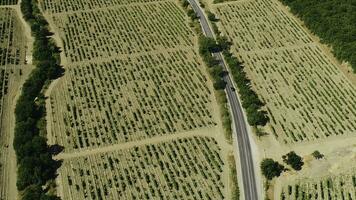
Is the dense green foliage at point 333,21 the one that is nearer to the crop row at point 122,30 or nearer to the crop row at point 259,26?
the crop row at point 259,26

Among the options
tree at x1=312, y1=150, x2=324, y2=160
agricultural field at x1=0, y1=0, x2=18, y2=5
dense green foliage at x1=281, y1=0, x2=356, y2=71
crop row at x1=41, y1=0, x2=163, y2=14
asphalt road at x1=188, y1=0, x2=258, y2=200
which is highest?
dense green foliage at x1=281, y1=0, x2=356, y2=71

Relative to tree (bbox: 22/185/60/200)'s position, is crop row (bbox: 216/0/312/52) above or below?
above

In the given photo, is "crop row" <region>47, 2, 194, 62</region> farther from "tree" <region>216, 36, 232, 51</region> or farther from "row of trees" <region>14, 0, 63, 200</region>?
"tree" <region>216, 36, 232, 51</region>

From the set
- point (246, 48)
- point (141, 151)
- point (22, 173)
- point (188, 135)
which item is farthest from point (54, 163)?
point (246, 48)

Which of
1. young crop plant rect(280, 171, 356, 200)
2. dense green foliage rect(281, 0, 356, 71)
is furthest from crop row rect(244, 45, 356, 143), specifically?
young crop plant rect(280, 171, 356, 200)

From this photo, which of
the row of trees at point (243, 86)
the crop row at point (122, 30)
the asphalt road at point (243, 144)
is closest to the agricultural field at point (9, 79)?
the crop row at point (122, 30)
